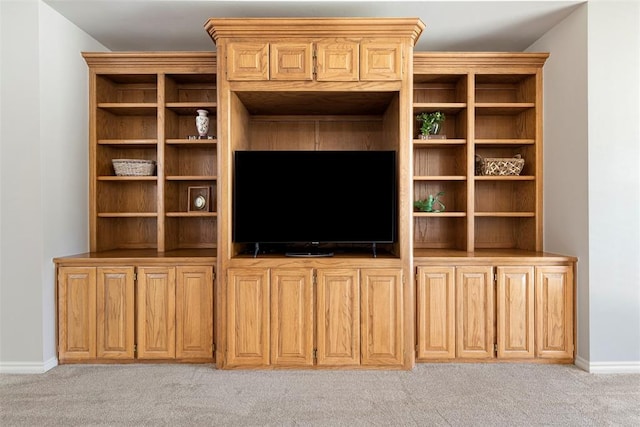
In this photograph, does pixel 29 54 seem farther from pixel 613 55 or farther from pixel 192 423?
pixel 613 55

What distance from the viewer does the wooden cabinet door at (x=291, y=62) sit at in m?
3.31

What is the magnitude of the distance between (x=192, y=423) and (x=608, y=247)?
3.15m

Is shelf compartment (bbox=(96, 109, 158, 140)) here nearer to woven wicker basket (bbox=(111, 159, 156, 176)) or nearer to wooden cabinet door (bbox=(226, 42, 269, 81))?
woven wicker basket (bbox=(111, 159, 156, 176))

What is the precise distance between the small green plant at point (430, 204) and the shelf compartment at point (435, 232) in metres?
0.11

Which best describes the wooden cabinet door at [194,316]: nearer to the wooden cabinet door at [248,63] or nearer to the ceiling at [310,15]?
the wooden cabinet door at [248,63]

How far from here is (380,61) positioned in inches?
130

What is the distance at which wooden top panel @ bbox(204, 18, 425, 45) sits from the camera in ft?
10.6

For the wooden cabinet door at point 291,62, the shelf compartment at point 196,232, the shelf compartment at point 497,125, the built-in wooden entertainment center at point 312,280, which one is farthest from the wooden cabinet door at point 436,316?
the shelf compartment at point 196,232

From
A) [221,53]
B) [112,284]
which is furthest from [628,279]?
[112,284]

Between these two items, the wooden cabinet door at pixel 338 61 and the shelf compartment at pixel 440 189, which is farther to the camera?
the shelf compartment at pixel 440 189

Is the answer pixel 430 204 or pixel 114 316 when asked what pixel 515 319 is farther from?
pixel 114 316

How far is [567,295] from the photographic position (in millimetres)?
3463

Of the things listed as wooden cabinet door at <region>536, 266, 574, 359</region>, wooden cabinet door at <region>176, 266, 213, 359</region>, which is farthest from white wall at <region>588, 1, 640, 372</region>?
wooden cabinet door at <region>176, 266, 213, 359</region>

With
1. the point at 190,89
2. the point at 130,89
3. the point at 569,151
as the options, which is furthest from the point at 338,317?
the point at 130,89
